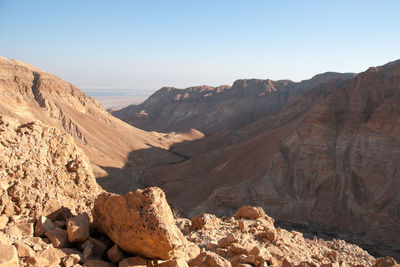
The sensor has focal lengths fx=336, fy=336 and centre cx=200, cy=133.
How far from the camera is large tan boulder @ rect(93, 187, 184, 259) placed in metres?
5.98

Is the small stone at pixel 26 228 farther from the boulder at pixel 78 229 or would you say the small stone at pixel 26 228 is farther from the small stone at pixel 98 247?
the small stone at pixel 98 247

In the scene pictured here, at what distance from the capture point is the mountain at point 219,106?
268 ft

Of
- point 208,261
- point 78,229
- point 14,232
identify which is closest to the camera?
point 14,232

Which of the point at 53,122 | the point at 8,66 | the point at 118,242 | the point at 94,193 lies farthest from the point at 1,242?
the point at 8,66

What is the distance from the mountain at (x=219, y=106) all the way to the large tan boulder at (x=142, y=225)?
7229 centimetres

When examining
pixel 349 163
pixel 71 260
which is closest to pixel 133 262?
pixel 71 260

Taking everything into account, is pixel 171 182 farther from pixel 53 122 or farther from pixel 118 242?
pixel 118 242

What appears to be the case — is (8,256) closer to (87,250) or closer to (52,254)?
(52,254)

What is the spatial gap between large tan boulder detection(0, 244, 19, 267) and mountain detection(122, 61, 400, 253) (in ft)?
79.5

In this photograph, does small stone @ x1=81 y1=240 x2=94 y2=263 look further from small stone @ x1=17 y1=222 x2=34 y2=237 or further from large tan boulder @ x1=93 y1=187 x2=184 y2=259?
small stone @ x1=17 y1=222 x2=34 y2=237

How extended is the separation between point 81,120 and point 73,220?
4702cm

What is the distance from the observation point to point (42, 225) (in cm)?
Answer: 611

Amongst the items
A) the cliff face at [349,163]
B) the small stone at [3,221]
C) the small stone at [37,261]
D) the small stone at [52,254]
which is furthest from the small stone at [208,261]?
the cliff face at [349,163]

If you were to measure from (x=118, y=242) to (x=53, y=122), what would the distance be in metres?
41.7
